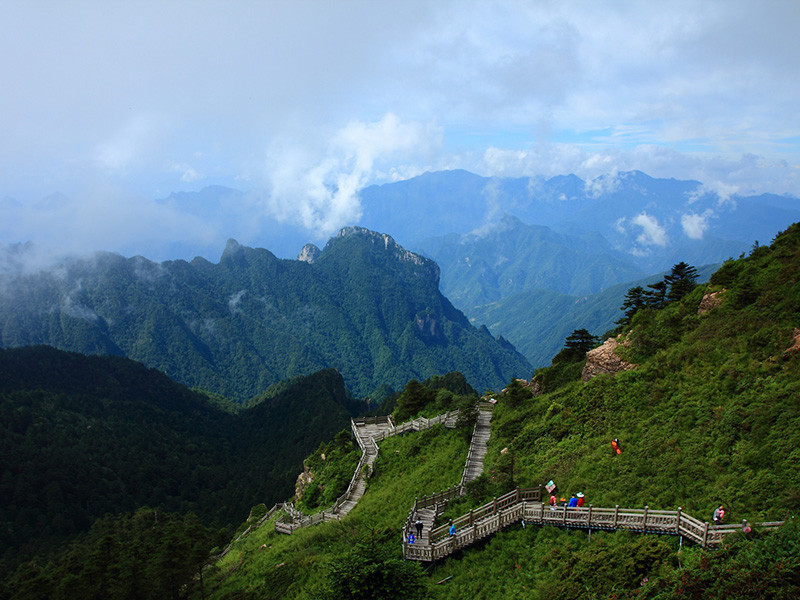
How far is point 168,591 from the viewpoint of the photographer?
32.2 meters

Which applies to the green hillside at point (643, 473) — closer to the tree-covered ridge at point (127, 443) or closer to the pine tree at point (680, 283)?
the pine tree at point (680, 283)

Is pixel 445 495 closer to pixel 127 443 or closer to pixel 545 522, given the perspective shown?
pixel 545 522

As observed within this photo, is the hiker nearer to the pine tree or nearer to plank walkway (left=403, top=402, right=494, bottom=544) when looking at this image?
plank walkway (left=403, top=402, right=494, bottom=544)

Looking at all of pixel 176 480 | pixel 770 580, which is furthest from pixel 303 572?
pixel 176 480

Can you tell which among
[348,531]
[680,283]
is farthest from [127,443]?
[680,283]

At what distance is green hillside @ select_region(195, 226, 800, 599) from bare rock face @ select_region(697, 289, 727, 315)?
1.30 ft

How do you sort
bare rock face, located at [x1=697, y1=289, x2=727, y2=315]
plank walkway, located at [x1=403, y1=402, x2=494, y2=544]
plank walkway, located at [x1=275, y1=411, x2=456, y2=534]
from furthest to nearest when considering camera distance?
plank walkway, located at [x1=275, y1=411, x2=456, y2=534]
bare rock face, located at [x1=697, y1=289, x2=727, y2=315]
plank walkway, located at [x1=403, y1=402, x2=494, y2=544]

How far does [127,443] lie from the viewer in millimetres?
97438

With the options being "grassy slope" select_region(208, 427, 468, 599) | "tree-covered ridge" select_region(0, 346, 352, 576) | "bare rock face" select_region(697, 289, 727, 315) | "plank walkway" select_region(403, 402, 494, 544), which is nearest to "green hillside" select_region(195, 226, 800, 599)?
"grassy slope" select_region(208, 427, 468, 599)

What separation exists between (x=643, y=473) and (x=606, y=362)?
12.7 m

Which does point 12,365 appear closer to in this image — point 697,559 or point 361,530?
point 361,530

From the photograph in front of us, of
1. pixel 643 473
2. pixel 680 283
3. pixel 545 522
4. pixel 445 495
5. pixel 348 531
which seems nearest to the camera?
pixel 545 522

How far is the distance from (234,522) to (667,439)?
7366cm

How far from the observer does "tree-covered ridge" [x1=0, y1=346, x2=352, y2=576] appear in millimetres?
75750
